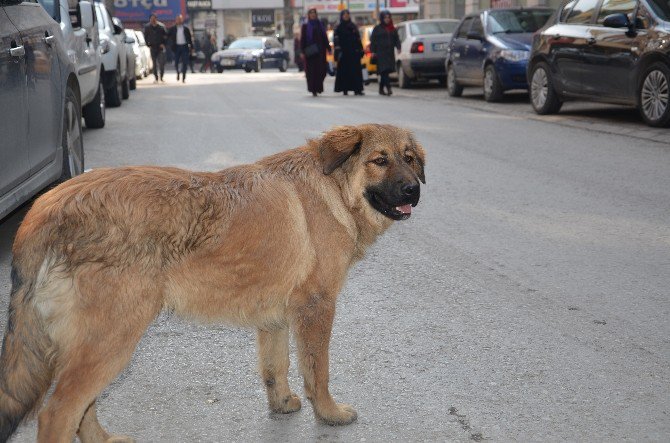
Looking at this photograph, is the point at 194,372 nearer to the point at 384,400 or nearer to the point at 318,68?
the point at 384,400

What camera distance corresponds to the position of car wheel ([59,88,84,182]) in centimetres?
786

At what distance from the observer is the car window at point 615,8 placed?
1347cm

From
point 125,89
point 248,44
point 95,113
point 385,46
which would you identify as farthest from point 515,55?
point 248,44

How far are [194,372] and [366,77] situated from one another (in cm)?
2352

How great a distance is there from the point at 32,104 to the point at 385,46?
1720cm

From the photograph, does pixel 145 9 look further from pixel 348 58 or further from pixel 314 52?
pixel 348 58

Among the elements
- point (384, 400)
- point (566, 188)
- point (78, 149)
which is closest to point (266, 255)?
point (384, 400)

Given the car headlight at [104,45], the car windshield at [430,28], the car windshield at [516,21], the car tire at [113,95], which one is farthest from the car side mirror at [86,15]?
the car windshield at [430,28]

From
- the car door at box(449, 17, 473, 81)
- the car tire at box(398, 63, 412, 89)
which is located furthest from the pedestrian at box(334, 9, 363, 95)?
the car door at box(449, 17, 473, 81)

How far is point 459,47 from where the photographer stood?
20.2 meters

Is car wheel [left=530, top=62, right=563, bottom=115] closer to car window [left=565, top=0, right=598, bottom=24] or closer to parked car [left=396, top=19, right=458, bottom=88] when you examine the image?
car window [left=565, top=0, right=598, bottom=24]

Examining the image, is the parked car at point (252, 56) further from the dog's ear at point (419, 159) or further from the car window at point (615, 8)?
the dog's ear at point (419, 159)

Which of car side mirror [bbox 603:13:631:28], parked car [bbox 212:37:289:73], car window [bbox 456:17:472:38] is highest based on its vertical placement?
car side mirror [bbox 603:13:631:28]

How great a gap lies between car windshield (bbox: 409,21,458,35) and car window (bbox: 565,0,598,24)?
927 centimetres
